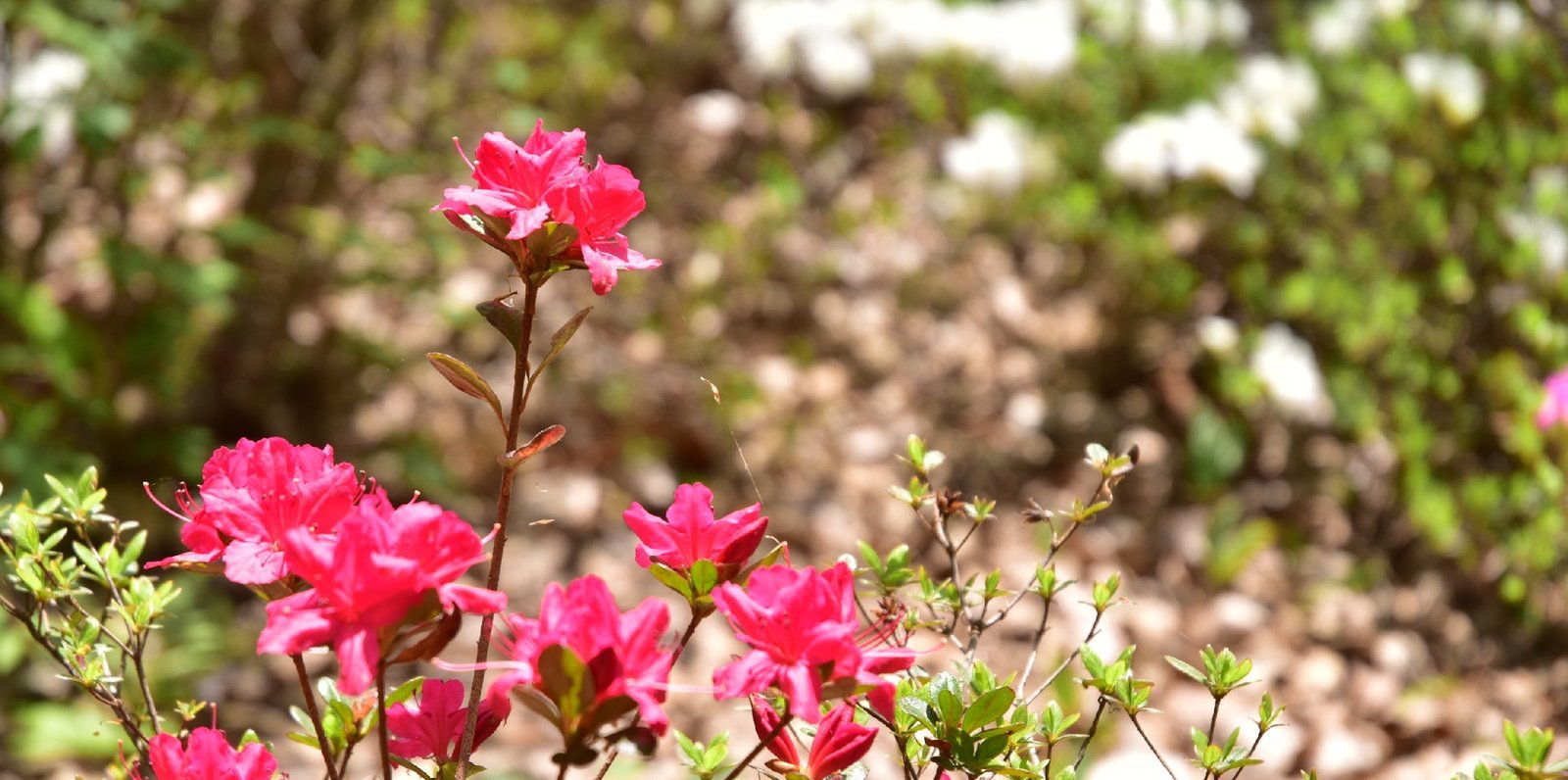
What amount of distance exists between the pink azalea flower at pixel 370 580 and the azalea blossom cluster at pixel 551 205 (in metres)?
0.15

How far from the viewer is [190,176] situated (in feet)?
6.28

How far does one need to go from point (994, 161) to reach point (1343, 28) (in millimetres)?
980

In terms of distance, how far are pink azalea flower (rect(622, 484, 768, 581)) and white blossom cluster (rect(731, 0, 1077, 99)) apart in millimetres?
2290

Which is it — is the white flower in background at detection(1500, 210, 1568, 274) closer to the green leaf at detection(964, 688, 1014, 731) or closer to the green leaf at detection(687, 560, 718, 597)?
the green leaf at detection(964, 688, 1014, 731)

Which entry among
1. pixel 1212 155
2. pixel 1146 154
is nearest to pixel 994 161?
pixel 1146 154

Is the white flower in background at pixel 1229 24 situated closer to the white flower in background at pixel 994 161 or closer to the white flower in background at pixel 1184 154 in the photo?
the white flower in background at pixel 1184 154

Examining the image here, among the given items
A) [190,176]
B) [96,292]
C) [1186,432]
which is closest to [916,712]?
[190,176]

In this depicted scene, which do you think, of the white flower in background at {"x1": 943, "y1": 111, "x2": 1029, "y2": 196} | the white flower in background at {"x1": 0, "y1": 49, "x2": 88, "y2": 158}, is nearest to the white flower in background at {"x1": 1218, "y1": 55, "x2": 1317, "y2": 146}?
the white flower in background at {"x1": 943, "y1": 111, "x2": 1029, "y2": 196}

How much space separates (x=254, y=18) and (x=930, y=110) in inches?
56.9

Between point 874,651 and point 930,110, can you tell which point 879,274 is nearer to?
point 930,110

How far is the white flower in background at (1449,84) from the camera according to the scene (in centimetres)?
245

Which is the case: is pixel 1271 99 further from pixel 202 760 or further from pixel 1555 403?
pixel 202 760

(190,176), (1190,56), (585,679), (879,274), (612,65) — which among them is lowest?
(585,679)

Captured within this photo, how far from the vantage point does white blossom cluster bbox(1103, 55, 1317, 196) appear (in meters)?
2.44
